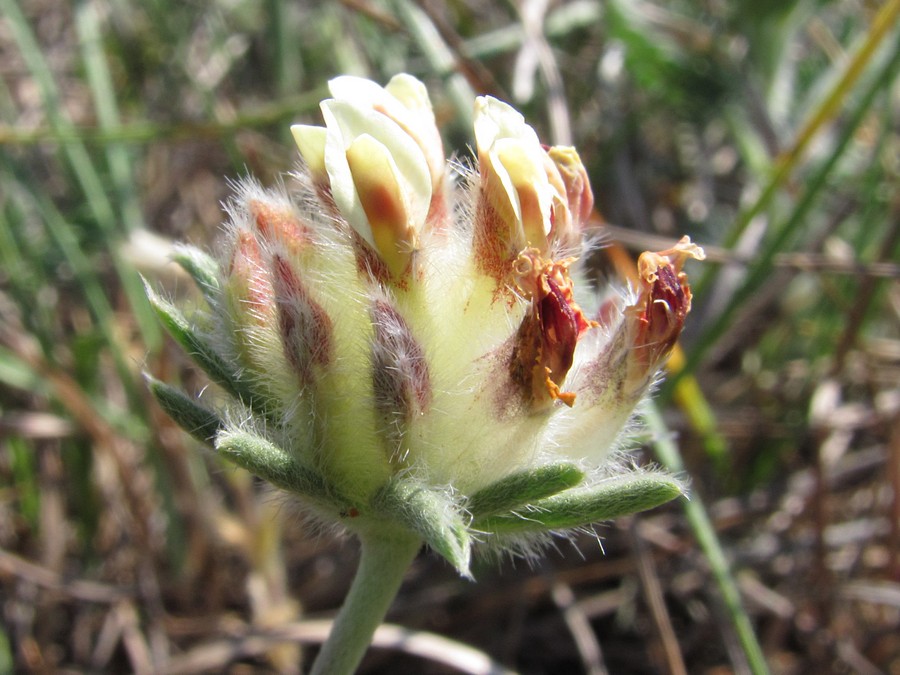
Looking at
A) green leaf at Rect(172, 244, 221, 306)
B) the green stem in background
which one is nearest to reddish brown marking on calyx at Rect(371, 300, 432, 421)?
green leaf at Rect(172, 244, 221, 306)

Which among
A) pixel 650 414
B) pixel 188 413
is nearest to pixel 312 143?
pixel 188 413

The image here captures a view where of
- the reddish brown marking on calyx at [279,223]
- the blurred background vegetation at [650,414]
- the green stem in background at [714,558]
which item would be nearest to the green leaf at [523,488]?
the reddish brown marking on calyx at [279,223]

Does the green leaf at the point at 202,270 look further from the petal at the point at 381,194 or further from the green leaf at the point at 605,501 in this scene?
the green leaf at the point at 605,501

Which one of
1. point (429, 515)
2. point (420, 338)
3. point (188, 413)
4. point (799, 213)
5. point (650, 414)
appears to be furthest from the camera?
point (799, 213)

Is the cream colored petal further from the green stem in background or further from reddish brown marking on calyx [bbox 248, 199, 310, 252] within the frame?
the green stem in background

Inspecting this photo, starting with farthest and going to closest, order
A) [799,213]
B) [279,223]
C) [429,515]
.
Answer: [799,213]
[279,223]
[429,515]

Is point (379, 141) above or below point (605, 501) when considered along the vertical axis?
above

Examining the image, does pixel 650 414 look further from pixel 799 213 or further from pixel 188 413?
pixel 188 413

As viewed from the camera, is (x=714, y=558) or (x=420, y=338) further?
(x=714, y=558)
